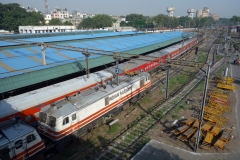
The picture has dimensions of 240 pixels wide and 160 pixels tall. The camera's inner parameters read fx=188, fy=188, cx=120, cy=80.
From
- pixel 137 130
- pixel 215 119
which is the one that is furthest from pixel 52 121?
pixel 215 119

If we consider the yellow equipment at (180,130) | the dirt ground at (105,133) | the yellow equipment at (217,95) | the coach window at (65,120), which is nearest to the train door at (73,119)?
the coach window at (65,120)

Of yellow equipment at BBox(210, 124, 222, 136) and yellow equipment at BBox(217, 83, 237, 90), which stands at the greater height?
yellow equipment at BBox(217, 83, 237, 90)

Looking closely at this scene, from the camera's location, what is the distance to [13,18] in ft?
314

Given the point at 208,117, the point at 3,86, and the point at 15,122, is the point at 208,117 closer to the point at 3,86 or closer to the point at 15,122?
the point at 15,122

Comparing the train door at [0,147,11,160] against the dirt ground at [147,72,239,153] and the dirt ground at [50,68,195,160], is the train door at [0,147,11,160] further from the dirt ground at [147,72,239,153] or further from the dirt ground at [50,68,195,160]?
the dirt ground at [147,72,239,153]

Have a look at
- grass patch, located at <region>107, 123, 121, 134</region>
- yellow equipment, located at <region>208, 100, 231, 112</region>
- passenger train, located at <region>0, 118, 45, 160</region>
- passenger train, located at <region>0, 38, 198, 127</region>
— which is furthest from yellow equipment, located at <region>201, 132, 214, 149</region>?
passenger train, located at <region>0, 118, 45, 160</region>

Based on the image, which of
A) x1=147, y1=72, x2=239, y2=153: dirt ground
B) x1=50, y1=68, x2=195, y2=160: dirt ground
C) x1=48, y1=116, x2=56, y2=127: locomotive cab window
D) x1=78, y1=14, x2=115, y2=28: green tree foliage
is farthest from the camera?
Result: x1=78, y1=14, x2=115, y2=28: green tree foliage

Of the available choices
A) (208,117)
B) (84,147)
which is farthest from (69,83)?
(208,117)

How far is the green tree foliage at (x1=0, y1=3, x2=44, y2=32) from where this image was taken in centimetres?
9400

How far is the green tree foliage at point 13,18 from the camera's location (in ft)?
308

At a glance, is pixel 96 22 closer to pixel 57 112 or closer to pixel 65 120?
pixel 57 112

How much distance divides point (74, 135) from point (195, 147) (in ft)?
30.7

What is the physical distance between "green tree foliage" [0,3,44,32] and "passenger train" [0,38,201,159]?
93.3m

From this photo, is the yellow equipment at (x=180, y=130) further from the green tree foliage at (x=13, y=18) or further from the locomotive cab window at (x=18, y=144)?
the green tree foliage at (x=13, y=18)
